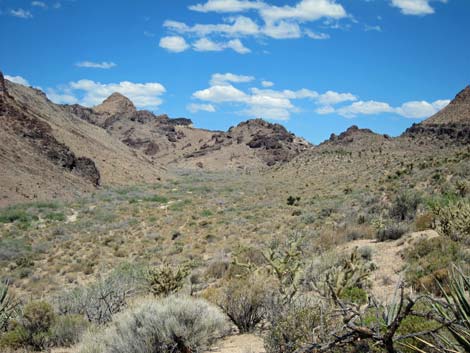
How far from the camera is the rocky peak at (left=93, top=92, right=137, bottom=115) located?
13325 cm

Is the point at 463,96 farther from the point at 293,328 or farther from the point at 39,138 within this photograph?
the point at 293,328

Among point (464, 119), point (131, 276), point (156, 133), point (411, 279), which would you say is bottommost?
point (131, 276)

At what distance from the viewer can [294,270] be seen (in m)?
7.80

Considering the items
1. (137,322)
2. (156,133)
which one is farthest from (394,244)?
(156,133)

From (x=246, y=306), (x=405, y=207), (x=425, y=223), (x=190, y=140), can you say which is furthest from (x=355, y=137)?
(x=246, y=306)

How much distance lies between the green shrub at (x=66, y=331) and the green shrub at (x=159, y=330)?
1.33 m

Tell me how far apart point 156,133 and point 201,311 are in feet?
408

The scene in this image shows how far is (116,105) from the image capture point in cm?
13600

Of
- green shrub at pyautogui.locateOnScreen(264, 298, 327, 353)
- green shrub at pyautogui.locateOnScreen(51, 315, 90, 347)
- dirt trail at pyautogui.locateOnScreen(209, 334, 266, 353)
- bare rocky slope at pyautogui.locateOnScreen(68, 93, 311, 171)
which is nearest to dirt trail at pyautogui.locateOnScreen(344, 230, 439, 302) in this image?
dirt trail at pyautogui.locateOnScreen(209, 334, 266, 353)

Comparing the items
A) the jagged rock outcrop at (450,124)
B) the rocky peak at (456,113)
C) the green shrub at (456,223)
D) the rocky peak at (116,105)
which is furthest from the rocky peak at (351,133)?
the rocky peak at (116,105)

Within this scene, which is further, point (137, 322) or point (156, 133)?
point (156, 133)

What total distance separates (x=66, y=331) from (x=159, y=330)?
2.73 m

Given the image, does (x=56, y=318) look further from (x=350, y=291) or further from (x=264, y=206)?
(x=264, y=206)

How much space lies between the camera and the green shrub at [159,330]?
570 centimetres
